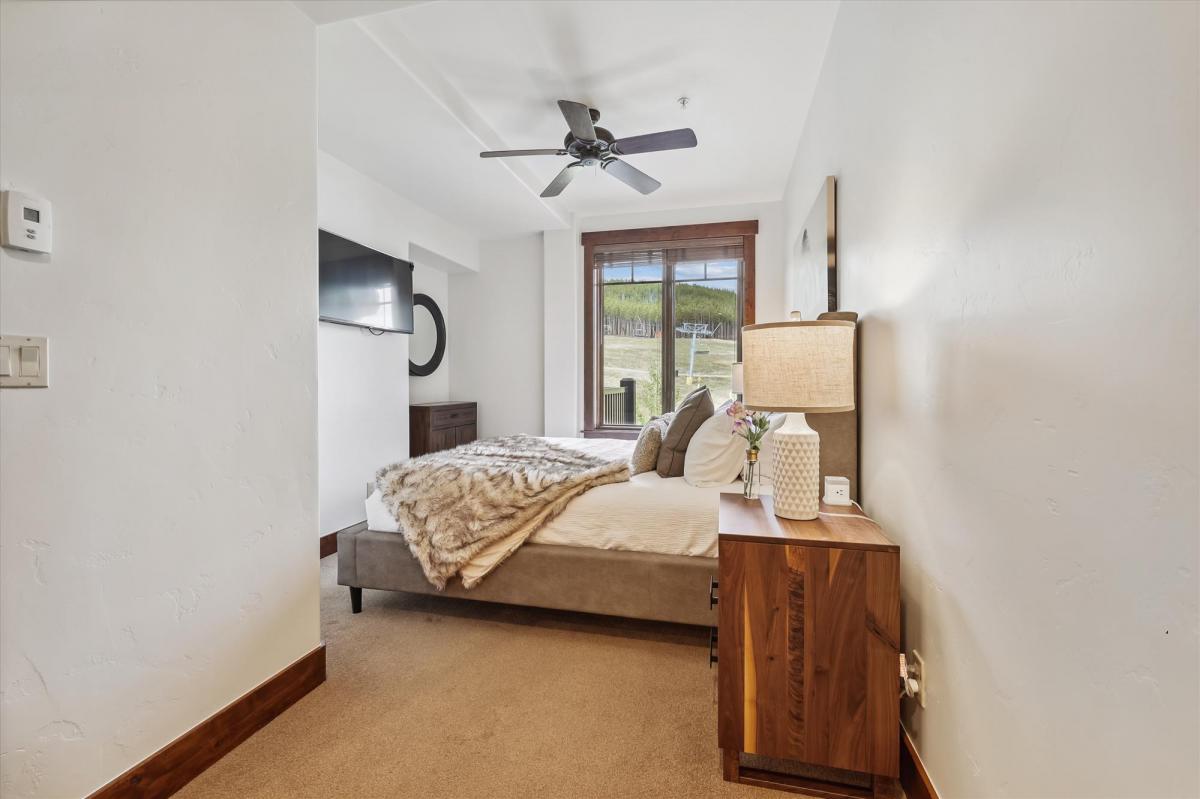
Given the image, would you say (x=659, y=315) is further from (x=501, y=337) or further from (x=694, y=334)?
(x=501, y=337)

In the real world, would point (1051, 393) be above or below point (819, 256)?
below

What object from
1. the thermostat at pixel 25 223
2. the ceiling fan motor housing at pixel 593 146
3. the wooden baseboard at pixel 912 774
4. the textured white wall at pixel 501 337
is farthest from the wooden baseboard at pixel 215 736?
the textured white wall at pixel 501 337

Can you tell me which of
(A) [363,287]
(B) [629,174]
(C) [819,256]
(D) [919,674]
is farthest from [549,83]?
(D) [919,674]

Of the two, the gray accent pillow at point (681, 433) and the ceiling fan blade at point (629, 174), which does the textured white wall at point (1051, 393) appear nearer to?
the gray accent pillow at point (681, 433)

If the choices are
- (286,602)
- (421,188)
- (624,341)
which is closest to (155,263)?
(286,602)

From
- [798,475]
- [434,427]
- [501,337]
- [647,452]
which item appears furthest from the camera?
[501,337]

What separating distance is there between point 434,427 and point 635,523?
285 centimetres

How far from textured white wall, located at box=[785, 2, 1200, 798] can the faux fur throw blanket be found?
1.40 meters

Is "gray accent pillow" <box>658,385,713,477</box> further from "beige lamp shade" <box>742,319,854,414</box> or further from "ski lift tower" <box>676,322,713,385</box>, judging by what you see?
"ski lift tower" <box>676,322,713,385</box>

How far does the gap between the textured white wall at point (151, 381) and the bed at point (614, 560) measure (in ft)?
2.27

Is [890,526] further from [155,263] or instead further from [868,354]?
[155,263]

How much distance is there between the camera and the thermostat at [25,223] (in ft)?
3.43

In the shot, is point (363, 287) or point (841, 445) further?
point (363, 287)

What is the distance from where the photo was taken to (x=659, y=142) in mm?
2773
